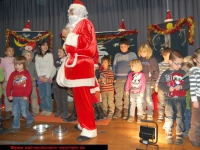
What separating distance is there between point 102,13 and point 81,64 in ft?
12.6

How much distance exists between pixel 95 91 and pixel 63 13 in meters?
3.85

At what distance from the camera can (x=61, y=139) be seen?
10.8 ft

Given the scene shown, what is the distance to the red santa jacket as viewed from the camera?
3031 millimetres

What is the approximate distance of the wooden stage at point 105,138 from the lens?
117 inches

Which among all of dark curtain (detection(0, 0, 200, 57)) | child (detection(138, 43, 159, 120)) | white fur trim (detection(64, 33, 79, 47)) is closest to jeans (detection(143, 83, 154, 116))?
child (detection(138, 43, 159, 120))

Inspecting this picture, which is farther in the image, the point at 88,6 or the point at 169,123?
the point at 88,6

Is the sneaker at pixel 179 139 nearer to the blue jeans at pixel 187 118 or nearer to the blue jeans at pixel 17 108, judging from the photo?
the blue jeans at pixel 187 118

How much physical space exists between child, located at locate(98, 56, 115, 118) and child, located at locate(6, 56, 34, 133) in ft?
4.76

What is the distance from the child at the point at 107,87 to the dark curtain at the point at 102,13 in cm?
203

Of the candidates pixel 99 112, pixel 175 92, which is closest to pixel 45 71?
pixel 99 112

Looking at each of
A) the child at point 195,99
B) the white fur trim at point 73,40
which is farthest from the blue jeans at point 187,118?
the white fur trim at point 73,40

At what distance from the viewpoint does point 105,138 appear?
10.7 feet

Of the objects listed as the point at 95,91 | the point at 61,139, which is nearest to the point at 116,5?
the point at 95,91

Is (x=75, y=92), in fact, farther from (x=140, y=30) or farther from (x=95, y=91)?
(x=140, y=30)
